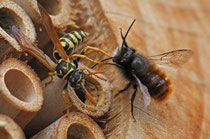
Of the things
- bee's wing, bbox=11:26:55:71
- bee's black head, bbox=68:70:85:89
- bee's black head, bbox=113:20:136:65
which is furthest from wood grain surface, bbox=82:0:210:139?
bee's wing, bbox=11:26:55:71

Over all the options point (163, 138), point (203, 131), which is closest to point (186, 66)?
point (203, 131)

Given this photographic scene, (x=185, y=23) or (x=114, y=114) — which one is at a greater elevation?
(x=114, y=114)

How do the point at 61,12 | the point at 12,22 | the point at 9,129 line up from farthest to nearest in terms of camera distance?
the point at 61,12
the point at 12,22
the point at 9,129

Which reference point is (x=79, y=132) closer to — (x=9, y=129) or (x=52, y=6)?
(x=9, y=129)

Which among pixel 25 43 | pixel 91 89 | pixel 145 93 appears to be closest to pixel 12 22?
pixel 25 43

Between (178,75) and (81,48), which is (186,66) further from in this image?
(81,48)

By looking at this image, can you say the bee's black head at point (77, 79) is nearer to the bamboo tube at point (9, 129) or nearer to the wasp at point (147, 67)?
the wasp at point (147, 67)
